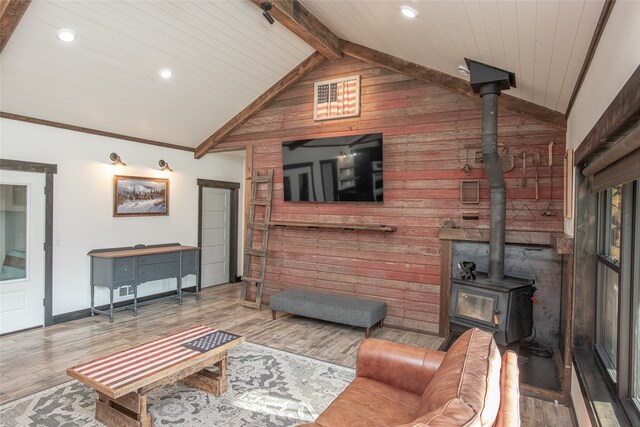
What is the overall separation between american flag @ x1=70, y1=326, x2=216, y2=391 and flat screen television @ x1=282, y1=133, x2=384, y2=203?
260 cm

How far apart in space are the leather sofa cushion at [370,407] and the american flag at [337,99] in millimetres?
3589

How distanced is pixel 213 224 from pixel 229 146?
1679mm

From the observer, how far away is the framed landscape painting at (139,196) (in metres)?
5.31

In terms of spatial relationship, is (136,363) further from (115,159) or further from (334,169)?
(115,159)

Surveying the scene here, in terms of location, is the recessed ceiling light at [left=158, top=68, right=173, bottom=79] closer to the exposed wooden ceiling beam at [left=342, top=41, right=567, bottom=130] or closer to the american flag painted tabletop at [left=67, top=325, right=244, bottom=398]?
the exposed wooden ceiling beam at [left=342, top=41, right=567, bottom=130]

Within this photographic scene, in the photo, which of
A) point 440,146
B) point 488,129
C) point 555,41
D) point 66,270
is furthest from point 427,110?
point 66,270

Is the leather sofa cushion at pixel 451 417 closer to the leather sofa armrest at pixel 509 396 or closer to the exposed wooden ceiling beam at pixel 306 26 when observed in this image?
the leather sofa armrest at pixel 509 396

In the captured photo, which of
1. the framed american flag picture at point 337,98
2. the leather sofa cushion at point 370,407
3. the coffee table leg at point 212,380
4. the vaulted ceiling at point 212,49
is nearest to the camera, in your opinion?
the leather sofa cushion at point 370,407

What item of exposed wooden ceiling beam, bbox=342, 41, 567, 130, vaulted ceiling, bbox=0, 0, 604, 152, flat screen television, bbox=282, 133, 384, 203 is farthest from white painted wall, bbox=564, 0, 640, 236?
flat screen television, bbox=282, 133, 384, 203

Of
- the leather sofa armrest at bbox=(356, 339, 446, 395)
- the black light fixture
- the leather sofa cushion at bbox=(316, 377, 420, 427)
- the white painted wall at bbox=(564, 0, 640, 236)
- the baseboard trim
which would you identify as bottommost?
the baseboard trim

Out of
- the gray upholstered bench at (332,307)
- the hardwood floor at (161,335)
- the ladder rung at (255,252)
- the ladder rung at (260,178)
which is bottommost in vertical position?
the hardwood floor at (161,335)

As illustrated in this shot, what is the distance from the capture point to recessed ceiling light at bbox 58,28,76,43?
11.0ft

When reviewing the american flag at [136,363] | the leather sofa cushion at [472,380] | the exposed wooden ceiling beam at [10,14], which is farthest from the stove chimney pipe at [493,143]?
the exposed wooden ceiling beam at [10,14]

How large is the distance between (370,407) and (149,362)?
1562 millimetres
